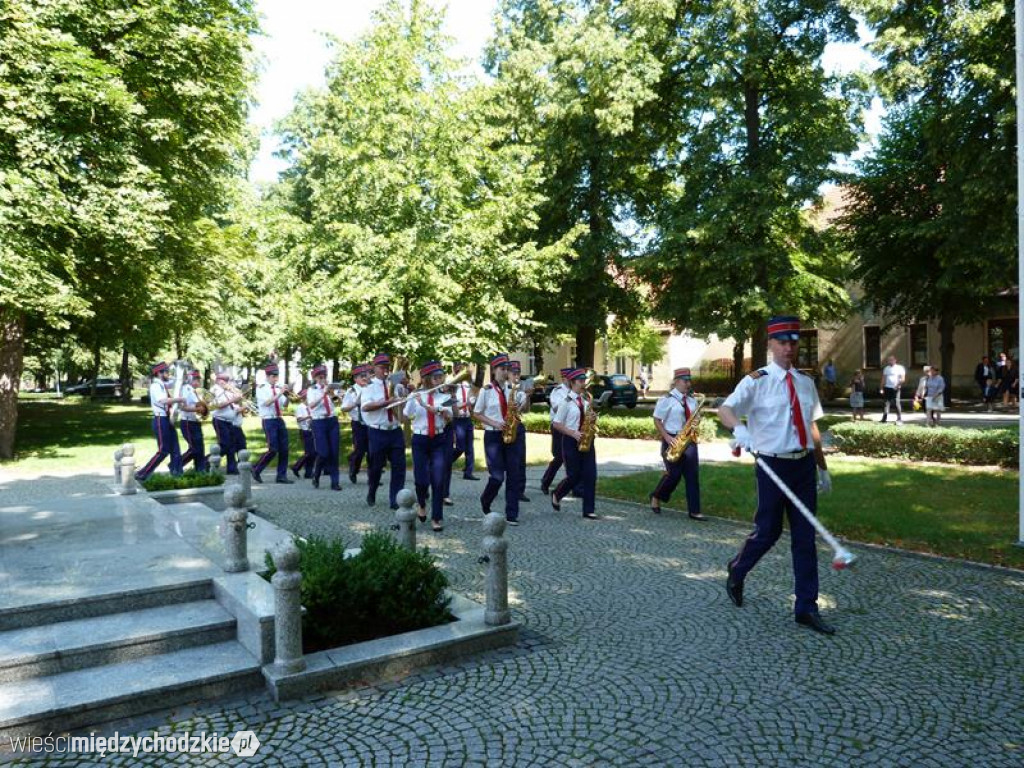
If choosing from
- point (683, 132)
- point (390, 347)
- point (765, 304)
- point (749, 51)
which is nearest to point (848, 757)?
point (390, 347)

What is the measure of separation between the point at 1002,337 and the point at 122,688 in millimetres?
41057

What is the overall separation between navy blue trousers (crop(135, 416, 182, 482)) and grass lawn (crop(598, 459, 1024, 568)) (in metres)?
8.08

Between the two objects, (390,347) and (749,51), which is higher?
(749,51)

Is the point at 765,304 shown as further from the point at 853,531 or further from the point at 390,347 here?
the point at 853,531

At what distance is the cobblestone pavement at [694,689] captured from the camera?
163 inches

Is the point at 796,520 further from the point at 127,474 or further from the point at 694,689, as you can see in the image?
the point at 127,474

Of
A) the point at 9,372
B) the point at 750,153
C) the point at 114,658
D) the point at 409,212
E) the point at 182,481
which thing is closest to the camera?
the point at 114,658

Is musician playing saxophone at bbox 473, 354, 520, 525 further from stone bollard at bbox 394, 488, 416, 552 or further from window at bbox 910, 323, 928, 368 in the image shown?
window at bbox 910, 323, 928, 368

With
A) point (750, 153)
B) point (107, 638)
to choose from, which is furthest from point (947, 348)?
point (107, 638)

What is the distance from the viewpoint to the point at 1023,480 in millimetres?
8430

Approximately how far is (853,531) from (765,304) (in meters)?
15.1

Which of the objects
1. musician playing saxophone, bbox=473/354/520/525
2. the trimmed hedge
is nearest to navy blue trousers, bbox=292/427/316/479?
musician playing saxophone, bbox=473/354/520/525

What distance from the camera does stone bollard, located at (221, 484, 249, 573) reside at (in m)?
6.41

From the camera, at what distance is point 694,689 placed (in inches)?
192
